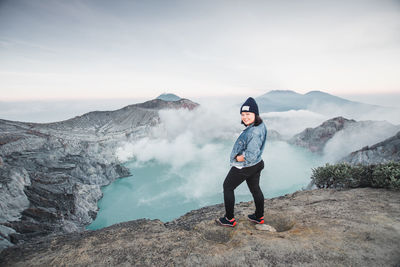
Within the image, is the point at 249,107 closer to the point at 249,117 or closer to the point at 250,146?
the point at 249,117

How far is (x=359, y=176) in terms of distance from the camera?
25.6 ft

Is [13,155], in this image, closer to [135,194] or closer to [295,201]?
[135,194]

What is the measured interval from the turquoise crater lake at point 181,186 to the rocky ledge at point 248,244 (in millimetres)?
27246

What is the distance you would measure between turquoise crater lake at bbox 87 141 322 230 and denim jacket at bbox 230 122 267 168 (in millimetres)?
30373

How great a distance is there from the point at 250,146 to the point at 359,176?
699cm

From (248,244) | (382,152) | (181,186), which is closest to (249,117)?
(248,244)

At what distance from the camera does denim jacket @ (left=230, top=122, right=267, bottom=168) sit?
161 inches

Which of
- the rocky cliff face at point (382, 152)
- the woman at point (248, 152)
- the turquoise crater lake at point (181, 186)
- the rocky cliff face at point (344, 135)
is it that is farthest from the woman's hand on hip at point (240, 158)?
the rocky cliff face at point (344, 135)

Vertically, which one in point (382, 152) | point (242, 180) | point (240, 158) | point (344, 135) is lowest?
point (344, 135)

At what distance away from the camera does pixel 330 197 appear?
6.88 metres

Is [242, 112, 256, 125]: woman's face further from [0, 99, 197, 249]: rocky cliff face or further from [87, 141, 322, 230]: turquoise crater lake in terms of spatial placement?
[87, 141, 322, 230]: turquoise crater lake

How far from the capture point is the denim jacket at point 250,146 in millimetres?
4082

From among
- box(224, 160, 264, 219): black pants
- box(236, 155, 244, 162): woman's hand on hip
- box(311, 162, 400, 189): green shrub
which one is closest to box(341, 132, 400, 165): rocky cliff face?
box(311, 162, 400, 189): green shrub

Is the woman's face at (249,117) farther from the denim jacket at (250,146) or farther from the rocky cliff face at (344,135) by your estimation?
the rocky cliff face at (344,135)
